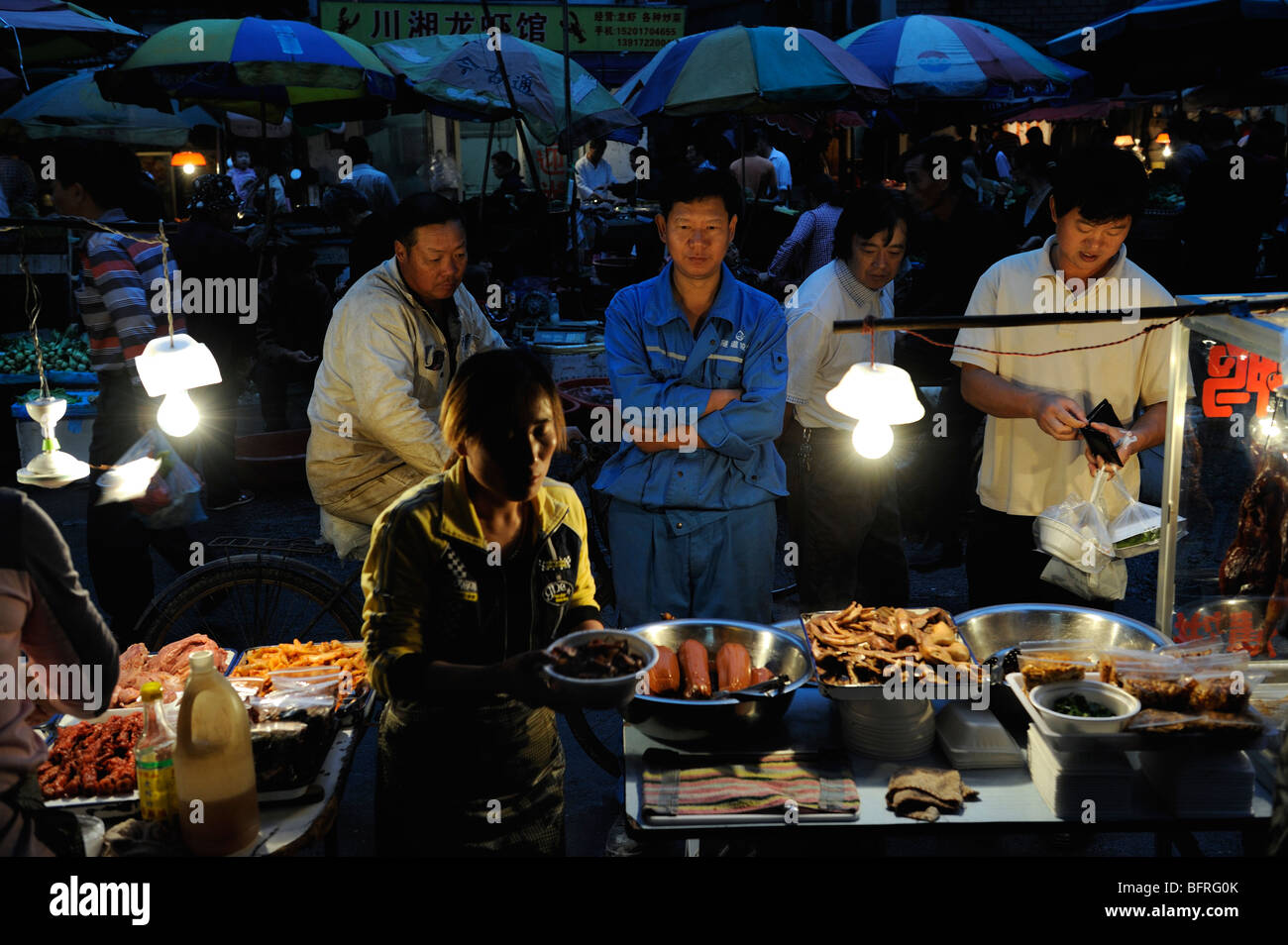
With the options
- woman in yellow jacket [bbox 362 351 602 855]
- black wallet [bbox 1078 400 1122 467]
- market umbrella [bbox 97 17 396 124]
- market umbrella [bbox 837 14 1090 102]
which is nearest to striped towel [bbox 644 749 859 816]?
woman in yellow jacket [bbox 362 351 602 855]

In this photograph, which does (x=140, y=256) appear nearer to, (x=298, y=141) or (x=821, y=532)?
(x=821, y=532)

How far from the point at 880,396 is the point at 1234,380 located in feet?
3.76

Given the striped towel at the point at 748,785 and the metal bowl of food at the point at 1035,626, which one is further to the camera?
the metal bowl of food at the point at 1035,626


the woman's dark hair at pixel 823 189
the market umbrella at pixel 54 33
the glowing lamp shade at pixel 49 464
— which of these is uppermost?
the market umbrella at pixel 54 33

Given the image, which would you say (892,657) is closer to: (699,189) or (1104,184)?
(699,189)

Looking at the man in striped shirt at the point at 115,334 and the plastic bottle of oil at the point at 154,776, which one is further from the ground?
the man in striped shirt at the point at 115,334

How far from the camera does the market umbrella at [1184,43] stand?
26.2ft

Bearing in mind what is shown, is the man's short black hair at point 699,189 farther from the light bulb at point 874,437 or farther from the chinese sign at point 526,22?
the chinese sign at point 526,22

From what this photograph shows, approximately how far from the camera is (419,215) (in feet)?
13.6

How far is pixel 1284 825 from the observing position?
83.4 inches

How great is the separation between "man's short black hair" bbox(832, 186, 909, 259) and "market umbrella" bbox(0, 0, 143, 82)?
5980mm

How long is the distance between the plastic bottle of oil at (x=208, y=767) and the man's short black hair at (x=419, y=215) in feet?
6.80

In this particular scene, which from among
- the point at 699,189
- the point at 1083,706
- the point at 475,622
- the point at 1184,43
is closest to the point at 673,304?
the point at 699,189

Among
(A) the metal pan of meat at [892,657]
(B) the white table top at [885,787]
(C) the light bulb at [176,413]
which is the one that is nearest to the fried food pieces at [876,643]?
(A) the metal pan of meat at [892,657]
